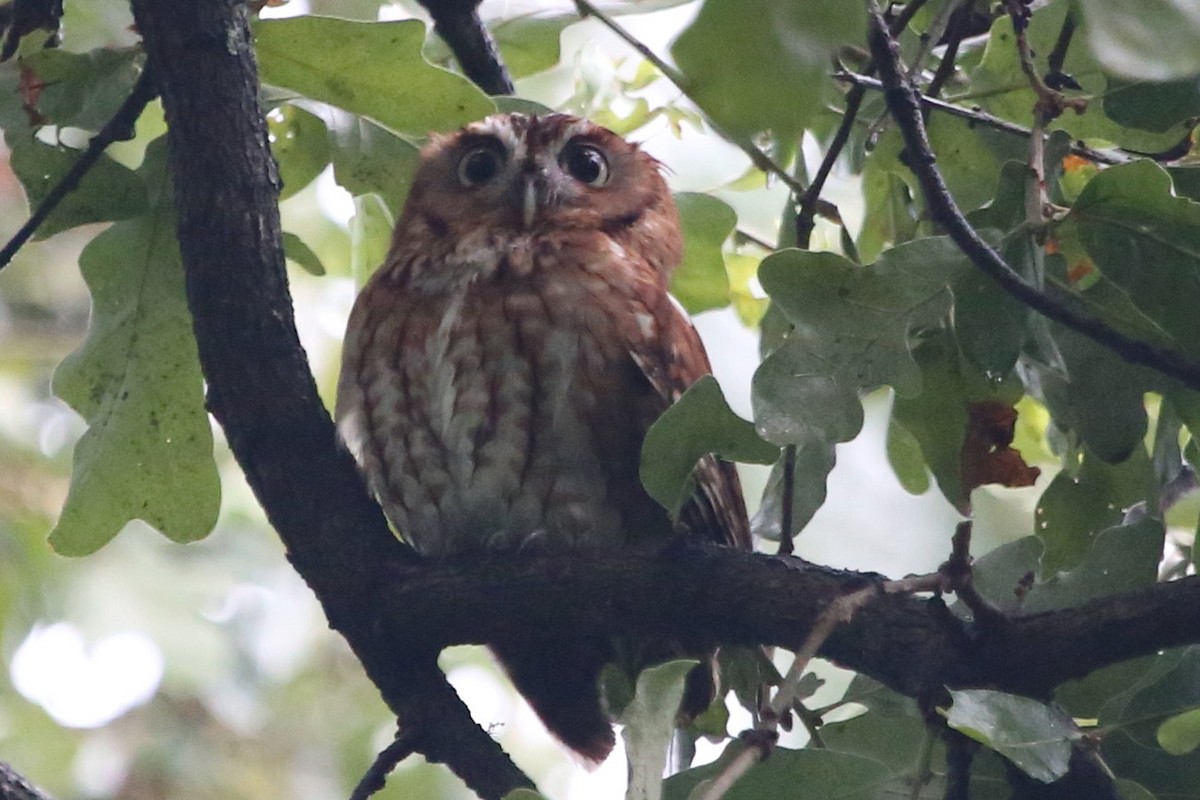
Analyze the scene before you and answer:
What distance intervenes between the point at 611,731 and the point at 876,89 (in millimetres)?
1256

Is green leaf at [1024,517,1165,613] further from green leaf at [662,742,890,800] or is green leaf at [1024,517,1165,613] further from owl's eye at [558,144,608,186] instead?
owl's eye at [558,144,608,186]

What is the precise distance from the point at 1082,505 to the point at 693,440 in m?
0.65

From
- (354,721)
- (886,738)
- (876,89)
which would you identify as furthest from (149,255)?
(354,721)

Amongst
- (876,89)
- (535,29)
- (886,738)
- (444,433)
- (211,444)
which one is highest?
(535,29)

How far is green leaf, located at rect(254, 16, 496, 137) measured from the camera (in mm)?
1951

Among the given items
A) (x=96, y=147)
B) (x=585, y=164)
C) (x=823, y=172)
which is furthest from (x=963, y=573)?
(x=585, y=164)

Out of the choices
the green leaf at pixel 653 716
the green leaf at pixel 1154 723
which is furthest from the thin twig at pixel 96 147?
the green leaf at pixel 1154 723

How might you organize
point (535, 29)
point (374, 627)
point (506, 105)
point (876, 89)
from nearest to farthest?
point (876, 89), point (374, 627), point (506, 105), point (535, 29)

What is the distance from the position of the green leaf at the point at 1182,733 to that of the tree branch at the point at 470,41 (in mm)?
1452

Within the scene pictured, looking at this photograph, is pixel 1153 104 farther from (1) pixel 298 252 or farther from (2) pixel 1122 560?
→ (1) pixel 298 252

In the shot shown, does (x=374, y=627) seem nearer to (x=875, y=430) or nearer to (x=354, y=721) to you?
(x=875, y=430)

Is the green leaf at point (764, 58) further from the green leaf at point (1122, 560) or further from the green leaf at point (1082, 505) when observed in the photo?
the green leaf at point (1082, 505)

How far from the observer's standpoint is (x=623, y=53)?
105 inches

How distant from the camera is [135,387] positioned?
6.91 feet
